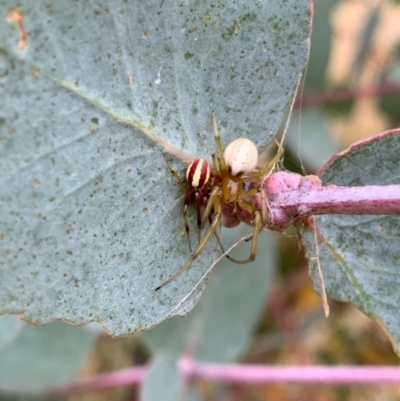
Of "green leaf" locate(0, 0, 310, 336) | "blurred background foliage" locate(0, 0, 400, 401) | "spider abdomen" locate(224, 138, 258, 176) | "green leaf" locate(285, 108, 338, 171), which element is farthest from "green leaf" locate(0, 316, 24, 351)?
"green leaf" locate(285, 108, 338, 171)

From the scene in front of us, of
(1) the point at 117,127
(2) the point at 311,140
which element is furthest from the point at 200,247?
(2) the point at 311,140

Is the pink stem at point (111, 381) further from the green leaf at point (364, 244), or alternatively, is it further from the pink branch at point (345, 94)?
the pink branch at point (345, 94)

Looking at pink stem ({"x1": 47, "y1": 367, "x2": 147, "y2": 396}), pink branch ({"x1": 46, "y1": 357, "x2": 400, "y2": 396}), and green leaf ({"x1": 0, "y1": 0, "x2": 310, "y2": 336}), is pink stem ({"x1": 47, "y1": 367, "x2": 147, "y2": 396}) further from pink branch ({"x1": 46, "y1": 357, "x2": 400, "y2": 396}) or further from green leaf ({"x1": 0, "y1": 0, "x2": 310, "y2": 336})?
green leaf ({"x1": 0, "y1": 0, "x2": 310, "y2": 336})

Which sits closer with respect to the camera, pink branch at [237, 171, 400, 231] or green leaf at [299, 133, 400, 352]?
pink branch at [237, 171, 400, 231]

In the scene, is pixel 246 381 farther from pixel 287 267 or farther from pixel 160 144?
pixel 287 267

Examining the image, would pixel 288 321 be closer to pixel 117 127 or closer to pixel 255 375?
pixel 255 375

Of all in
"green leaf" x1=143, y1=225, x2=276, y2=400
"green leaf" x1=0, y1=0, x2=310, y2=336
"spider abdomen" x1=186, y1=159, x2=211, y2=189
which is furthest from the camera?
"green leaf" x1=143, y1=225, x2=276, y2=400

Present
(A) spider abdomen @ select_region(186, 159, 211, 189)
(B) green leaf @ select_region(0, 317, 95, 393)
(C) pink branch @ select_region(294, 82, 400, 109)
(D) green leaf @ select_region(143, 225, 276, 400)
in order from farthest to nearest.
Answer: (C) pink branch @ select_region(294, 82, 400, 109)
(D) green leaf @ select_region(143, 225, 276, 400)
(B) green leaf @ select_region(0, 317, 95, 393)
(A) spider abdomen @ select_region(186, 159, 211, 189)
